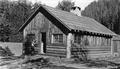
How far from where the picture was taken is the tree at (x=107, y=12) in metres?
47.5

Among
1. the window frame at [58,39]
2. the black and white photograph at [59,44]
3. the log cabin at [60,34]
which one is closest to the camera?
the black and white photograph at [59,44]

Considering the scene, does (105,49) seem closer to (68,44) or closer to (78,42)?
(78,42)

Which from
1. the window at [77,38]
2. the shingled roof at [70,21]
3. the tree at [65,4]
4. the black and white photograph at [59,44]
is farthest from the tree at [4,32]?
the tree at [65,4]

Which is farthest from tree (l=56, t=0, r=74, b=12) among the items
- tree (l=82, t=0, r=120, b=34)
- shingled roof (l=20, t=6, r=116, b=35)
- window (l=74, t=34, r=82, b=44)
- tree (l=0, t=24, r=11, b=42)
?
window (l=74, t=34, r=82, b=44)

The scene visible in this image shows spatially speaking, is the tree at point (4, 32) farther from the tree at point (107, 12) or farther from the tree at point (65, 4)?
the tree at point (65, 4)

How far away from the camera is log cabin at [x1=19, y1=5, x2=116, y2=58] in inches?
746

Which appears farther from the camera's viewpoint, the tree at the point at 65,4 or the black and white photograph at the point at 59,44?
the tree at the point at 65,4

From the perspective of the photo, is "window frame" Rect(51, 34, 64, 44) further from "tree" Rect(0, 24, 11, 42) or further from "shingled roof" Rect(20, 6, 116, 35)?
"tree" Rect(0, 24, 11, 42)

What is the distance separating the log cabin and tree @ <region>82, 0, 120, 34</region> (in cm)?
2423

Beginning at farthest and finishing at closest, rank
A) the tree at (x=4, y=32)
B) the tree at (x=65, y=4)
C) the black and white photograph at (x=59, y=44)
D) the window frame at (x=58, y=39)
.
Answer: the tree at (x=65, y=4), the tree at (x=4, y=32), the window frame at (x=58, y=39), the black and white photograph at (x=59, y=44)

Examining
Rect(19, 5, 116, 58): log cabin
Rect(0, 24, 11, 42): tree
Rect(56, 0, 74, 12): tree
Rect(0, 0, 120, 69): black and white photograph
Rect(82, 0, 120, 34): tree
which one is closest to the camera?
Rect(0, 0, 120, 69): black and white photograph

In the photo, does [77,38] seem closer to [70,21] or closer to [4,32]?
[70,21]

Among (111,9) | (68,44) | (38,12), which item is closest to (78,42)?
(68,44)

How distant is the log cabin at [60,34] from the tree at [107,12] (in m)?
24.2
